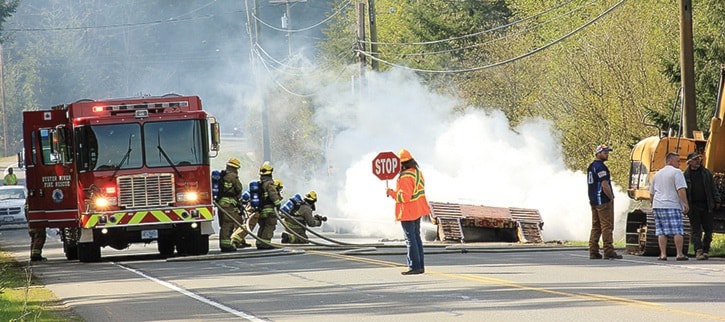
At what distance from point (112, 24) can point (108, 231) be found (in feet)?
277

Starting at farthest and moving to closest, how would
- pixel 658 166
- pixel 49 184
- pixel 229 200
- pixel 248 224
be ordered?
pixel 248 224
pixel 229 200
pixel 49 184
pixel 658 166

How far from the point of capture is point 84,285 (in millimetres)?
21766

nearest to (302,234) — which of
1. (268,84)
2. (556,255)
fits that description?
(556,255)

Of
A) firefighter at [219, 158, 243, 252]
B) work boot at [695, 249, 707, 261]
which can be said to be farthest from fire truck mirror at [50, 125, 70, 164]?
work boot at [695, 249, 707, 261]

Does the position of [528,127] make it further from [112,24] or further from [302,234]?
[112,24]

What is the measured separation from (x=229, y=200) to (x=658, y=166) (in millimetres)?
8823

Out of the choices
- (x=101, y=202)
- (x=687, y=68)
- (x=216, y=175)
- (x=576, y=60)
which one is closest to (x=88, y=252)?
(x=101, y=202)

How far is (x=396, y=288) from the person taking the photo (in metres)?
18.2

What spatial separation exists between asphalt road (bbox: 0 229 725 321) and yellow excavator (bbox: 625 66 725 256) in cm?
58

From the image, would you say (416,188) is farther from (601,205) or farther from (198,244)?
(198,244)

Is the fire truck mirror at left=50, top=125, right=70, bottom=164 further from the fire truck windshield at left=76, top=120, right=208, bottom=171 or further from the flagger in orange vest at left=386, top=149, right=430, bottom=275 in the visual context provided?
the flagger in orange vest at left=386, top=149, right=430, bottom=275

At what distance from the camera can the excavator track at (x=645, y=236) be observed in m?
23.6

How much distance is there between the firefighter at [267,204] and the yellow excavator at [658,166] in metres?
7.47

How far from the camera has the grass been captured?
16.6 metres
